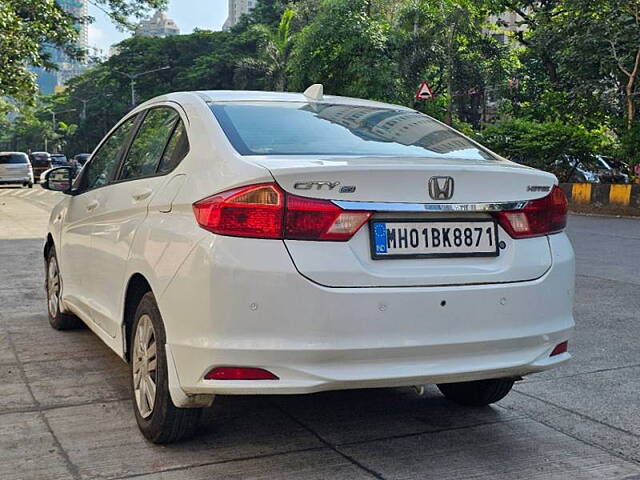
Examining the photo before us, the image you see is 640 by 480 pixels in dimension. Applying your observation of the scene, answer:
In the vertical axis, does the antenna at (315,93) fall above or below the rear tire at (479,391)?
above

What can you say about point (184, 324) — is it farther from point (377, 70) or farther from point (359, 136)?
point (377, 70)

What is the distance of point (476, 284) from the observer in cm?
331

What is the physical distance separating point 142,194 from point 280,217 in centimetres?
110

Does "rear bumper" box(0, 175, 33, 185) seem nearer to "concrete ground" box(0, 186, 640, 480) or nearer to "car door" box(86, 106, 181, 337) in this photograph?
"concrete ground" box(0, 186, 640, 480)

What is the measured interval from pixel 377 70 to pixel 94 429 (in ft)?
82.5

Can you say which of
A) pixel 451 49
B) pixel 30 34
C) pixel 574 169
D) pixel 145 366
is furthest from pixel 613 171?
pixel 145 366

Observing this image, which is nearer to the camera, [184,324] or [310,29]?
[184,324]

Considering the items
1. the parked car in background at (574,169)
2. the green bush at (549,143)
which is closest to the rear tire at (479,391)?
the green bush at (549,143)

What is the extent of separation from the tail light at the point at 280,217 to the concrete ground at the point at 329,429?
0.95 metres

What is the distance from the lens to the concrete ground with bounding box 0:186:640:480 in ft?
11.0

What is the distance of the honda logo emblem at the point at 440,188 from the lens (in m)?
3.29

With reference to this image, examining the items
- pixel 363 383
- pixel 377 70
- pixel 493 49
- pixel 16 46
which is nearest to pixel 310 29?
pixel 377 70

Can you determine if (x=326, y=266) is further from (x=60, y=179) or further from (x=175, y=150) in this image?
(x=60, y=179)

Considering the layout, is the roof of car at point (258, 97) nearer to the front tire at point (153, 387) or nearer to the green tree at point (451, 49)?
the front tire at point (153, 387)
